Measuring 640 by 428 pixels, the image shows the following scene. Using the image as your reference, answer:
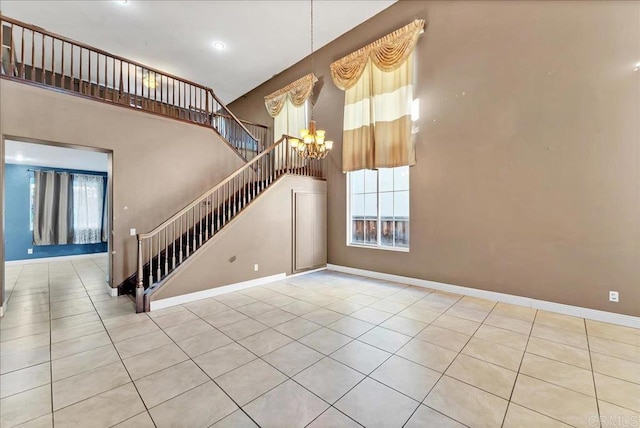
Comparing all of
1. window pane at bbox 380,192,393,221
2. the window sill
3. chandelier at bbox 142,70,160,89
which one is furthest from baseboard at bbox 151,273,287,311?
chandelier at bbox 142,70,160,89

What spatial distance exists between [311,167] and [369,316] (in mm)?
4074

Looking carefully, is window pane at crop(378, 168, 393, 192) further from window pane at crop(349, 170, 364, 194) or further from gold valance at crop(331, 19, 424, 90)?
gold valance at crop(331, 19, 424, 90)

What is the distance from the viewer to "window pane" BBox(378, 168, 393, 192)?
18.1 feet

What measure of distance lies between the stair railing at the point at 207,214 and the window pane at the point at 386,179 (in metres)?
1.64

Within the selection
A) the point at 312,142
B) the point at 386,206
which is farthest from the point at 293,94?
the point at 386,206

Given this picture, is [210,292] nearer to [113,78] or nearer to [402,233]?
[402,233]

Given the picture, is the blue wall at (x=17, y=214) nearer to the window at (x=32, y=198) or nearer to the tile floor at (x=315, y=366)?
the window at (x=32, y=198)

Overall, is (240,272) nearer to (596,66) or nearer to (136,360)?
(136,360)

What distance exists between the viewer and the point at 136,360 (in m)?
2.49

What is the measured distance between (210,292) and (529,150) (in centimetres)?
557

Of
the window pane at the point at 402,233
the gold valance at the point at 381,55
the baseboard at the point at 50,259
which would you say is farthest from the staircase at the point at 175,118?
the baseboard at the point at 50,259

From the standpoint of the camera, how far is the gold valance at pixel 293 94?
22.5ft

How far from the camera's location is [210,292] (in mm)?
4426

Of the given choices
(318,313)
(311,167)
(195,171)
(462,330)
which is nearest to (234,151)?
(195,171)
